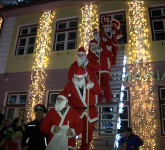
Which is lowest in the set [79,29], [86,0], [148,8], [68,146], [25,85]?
[68,146]

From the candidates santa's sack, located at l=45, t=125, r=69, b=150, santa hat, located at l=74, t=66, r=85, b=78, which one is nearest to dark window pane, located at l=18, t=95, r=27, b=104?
santa hat, located at l=74, t=66, r=85, b=78

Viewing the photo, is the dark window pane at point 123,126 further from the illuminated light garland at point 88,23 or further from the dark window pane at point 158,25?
the dark window pane at point 158,25

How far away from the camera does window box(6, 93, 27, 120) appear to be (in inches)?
316

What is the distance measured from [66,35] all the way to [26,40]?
1936mm

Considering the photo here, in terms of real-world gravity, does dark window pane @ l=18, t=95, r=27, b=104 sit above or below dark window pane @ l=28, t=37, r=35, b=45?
below

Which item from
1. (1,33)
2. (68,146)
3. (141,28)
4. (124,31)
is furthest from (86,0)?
(68,146)

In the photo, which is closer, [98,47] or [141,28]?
[98,47]

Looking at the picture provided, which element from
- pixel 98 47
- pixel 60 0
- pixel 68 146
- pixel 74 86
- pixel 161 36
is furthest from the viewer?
pixel 60 0

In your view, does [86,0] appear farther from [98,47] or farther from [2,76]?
[2,76]

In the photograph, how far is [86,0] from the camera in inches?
345

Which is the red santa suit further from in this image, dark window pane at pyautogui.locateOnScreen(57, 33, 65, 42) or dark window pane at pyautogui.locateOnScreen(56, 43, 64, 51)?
dark window pane at pyautogui.locateOnScreen(57, 33, 65, 42)

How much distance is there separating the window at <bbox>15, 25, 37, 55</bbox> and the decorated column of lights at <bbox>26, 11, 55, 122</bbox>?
49 cm

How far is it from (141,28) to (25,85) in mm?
5042

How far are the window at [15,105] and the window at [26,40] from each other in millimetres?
2029
